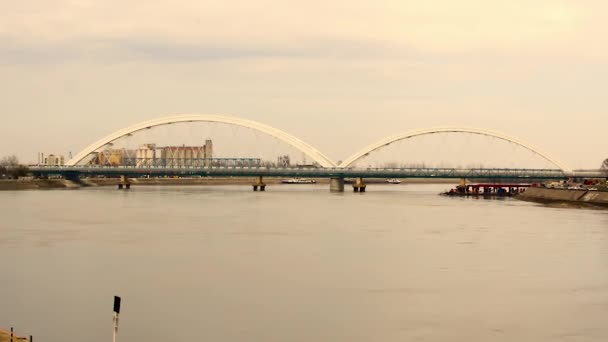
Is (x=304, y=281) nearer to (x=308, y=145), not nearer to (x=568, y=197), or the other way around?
(x=568, y=197)

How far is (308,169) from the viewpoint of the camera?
115m

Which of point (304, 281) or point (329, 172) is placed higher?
point (329, 172)

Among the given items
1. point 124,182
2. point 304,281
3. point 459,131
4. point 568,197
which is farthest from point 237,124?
point 304,281

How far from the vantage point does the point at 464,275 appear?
3003 centimetres

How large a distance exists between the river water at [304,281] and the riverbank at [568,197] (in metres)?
27.7

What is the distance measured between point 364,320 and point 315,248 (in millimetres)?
16133

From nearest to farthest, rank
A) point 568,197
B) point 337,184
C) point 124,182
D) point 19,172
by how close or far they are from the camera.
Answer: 1. point 568,197
2. point 337,184
3. point 19,172
4. point 124,182

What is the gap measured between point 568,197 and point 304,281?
203 feet

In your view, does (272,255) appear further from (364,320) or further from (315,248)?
(364,320)

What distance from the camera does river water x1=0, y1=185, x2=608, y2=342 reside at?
21.3m

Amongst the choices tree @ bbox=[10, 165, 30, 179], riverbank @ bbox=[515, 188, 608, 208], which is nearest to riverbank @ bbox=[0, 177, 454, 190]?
tree @ bbox=[10, 165, 30, 179]

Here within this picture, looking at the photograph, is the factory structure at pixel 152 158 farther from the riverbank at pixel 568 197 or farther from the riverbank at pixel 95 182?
the riverbank at pixel 568 197

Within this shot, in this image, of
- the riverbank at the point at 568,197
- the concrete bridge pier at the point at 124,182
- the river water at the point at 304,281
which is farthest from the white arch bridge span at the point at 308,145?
the river water at the point at 304,281

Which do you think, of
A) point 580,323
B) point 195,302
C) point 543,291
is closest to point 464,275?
point 543,291
